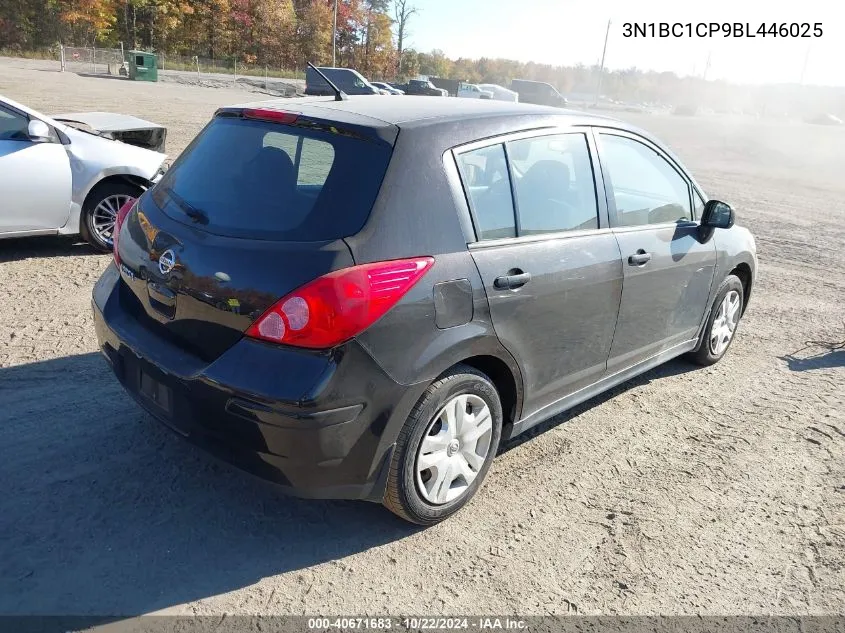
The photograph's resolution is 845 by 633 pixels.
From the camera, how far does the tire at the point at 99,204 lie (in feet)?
21.8

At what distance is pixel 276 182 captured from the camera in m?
3.03

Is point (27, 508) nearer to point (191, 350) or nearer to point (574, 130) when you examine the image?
point (191, 350)

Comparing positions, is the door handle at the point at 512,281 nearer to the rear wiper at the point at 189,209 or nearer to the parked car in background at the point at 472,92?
the rear wiper at the point at 189,209

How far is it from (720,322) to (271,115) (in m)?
3.65

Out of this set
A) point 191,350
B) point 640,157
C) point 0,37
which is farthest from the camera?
point 0,37

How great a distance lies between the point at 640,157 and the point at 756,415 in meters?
1.85

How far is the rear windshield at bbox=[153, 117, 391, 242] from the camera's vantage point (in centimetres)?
278

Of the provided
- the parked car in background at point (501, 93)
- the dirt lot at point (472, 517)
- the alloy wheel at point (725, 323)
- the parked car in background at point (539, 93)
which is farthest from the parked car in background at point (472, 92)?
the dirt lot at point (472, 517)

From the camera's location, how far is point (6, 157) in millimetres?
6012

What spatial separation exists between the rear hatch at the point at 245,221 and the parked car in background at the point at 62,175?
3453mm

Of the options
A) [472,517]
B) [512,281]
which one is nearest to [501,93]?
[512,281]

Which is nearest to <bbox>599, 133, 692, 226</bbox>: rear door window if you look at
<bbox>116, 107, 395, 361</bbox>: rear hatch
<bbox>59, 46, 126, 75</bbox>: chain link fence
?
<bbox>116, 107, 395, 361</bbox>: rear hatch

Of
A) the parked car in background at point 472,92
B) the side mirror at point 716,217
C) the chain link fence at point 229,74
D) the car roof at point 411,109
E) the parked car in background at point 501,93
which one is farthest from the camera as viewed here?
the chain link fence at point 229,74

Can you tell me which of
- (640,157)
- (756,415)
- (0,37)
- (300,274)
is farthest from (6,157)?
(0,37)
